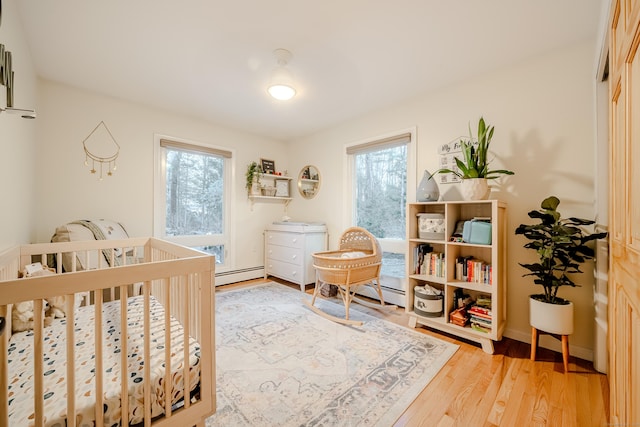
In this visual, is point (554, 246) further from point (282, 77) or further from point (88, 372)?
point (88, 372)

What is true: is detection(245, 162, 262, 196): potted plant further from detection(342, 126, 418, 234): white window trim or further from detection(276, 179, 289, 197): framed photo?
detection(342, 126, 418, 234): white window trim

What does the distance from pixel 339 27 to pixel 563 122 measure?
1800mm

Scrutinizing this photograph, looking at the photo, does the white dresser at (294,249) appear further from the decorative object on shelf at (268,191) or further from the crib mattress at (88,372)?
the crib mattress at (88,372)

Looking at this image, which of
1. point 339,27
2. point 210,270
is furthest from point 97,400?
point 339,27

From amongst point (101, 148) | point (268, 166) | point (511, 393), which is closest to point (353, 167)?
point (268, 166)

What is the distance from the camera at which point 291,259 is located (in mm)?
3648

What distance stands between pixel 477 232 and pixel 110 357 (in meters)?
2.36

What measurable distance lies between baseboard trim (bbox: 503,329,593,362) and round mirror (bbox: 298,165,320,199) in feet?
8.93

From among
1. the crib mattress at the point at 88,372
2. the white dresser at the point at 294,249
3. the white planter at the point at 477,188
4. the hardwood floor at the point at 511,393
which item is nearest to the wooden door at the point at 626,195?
the hardwood floor at the point at 511,393

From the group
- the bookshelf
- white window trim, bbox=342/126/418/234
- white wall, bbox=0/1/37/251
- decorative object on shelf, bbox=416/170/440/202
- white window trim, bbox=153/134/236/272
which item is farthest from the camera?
white window trim, bbox=153/134/236/272

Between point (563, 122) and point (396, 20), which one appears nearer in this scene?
point (396, 20)

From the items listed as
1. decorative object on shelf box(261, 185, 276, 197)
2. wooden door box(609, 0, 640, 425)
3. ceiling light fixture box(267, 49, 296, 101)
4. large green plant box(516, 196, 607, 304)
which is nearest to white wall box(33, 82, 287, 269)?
decorative object on shelf box(261, 185, 276, 197)

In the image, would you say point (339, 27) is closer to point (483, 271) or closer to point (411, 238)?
point (411, 238)

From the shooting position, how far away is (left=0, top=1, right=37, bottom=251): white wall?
1516 millimetres
